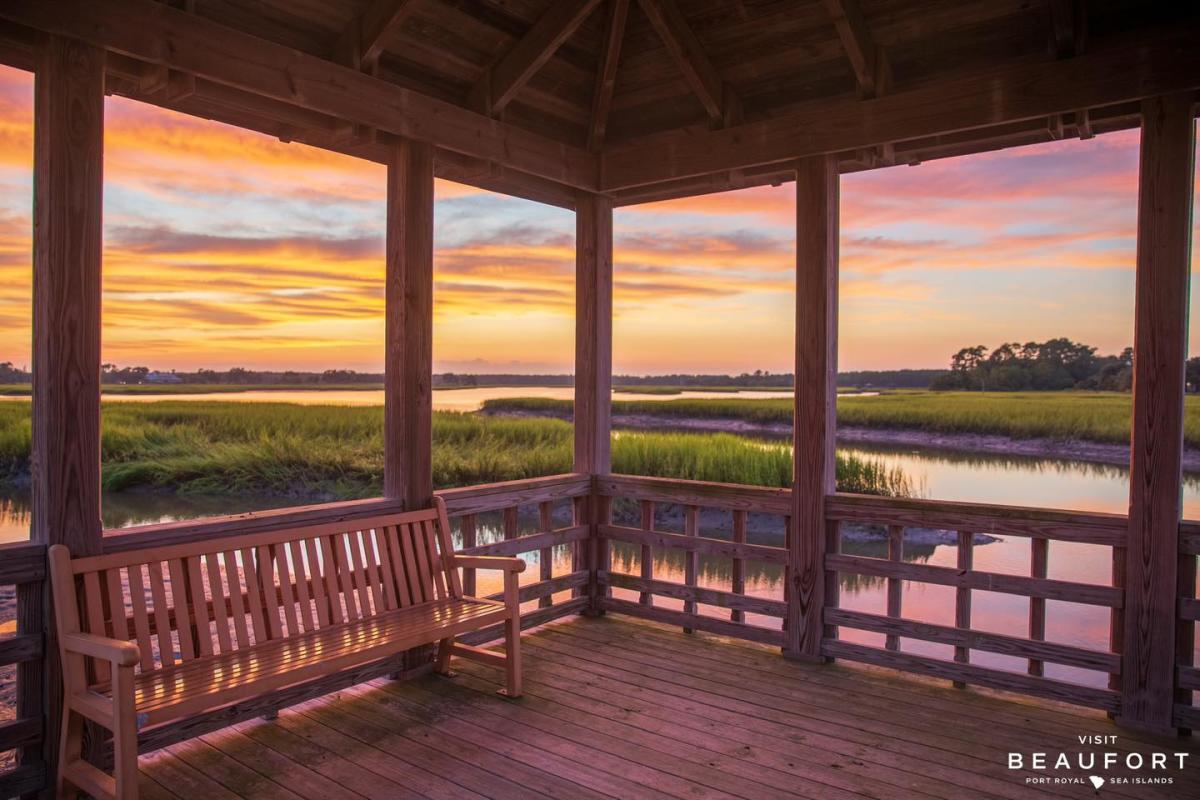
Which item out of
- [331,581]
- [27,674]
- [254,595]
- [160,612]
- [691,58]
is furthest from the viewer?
[691,58]

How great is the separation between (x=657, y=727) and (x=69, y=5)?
344 cm

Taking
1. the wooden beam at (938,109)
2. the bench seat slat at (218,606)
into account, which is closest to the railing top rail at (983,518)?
the wooden beam at (938,109)

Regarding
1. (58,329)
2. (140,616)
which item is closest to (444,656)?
(140,616)

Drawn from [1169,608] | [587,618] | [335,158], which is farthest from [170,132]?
[1169,608]

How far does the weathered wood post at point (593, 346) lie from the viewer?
4945 millimetres

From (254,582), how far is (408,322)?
1.40 metres

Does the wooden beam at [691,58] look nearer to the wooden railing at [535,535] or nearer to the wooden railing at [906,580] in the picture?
the wooden railing at [906,580]

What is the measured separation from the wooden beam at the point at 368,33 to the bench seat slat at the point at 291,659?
250 cm

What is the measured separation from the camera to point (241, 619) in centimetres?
295

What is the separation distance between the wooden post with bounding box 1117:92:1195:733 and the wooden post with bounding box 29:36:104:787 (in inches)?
162

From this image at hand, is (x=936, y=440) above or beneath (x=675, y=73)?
beneath

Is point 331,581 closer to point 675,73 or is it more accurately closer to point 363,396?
point 363,396

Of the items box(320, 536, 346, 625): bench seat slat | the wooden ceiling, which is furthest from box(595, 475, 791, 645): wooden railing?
box(320, 536, 346, 625): bench seat slat

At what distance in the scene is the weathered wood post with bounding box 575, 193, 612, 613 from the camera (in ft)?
16.2
